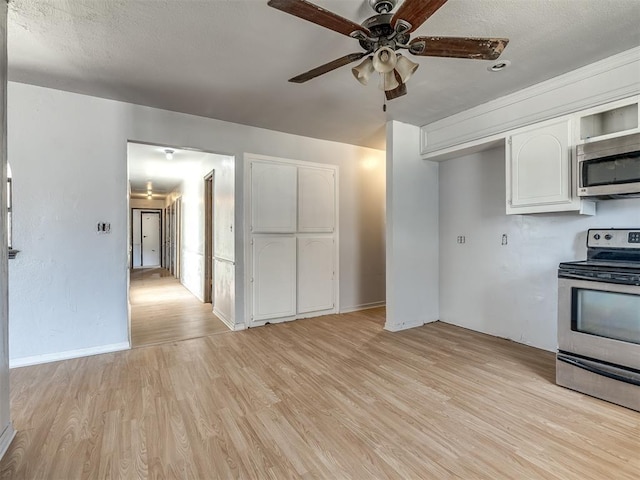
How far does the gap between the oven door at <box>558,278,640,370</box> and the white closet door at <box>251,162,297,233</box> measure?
9.88ft

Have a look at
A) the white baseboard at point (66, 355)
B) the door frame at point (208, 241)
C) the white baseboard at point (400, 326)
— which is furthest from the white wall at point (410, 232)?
the door frame at point (208, 241)

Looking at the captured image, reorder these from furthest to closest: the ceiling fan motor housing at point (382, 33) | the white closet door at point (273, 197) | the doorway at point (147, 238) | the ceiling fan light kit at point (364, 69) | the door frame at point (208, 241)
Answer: the doorway at point (147, 238), the door frame at point (208, 241), the white closet door at point (273, 197), the ceiling fan light kit at point (364, 69), the ceiling fan motor housing at point (382, 33)

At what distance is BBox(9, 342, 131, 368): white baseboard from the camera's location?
283 cm

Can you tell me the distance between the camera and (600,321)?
2262mm

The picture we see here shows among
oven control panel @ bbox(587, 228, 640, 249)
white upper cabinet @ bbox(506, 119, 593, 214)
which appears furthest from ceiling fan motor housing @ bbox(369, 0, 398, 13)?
oven control panel @ bbox(587, 228, 640, 249)

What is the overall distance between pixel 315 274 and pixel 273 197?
1225 mm

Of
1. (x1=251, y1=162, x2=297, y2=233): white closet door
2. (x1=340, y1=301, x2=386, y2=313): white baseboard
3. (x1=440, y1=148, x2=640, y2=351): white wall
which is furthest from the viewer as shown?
(x1=340, y1=301, x2=386, y2=313): white baseboard

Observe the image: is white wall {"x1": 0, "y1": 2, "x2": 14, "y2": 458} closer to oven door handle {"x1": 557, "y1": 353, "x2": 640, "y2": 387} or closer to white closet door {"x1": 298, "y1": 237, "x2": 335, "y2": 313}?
white closet door {"x1": 298, "y1": 237, "x2": 335, "y2": 313}

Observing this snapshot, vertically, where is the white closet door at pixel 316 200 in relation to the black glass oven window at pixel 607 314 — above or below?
above

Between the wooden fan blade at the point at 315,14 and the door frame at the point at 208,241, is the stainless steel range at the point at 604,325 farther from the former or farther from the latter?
the door frame at the point at 208,241

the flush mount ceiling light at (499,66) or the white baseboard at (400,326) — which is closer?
the flush mount ceiling light at (499,66)

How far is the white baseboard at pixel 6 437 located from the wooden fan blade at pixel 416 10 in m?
2.98

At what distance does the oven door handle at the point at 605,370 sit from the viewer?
2066 millimetres

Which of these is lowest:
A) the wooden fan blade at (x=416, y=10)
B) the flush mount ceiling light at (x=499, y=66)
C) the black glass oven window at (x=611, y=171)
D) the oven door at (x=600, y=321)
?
the oven door at (x=600, y=321)
